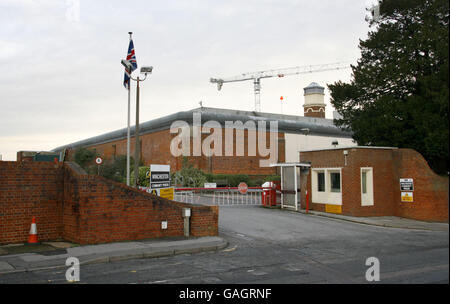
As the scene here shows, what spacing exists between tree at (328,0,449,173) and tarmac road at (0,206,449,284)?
1544mm

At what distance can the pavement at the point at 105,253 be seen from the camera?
1052 centimetres

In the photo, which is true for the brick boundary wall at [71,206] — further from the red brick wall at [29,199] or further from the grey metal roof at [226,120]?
the grey metal roof at [226,120]

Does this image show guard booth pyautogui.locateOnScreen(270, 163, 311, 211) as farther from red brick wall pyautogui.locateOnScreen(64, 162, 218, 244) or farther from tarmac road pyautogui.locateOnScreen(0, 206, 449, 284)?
red brick wall pyautogui.locateOnScreen(64, 162, 218, 244)

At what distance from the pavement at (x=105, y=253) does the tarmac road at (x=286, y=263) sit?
393 mm

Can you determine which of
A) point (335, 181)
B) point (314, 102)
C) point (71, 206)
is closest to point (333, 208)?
point (335, 181)

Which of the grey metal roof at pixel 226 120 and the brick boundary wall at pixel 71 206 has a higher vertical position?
the grey metal roof at pixel 226 120

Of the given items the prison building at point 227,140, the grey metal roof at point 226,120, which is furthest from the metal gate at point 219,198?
the grey metal roof at point 226,120

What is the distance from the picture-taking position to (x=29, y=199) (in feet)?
44.6

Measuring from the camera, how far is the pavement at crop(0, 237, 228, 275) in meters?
10.5

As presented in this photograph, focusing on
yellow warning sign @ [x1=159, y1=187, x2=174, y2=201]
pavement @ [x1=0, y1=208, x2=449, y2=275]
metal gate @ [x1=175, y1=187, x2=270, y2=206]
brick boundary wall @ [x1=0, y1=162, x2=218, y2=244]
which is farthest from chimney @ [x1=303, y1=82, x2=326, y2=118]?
brick boundary wall @ [x1=0, y1=162, x2=218, y2=244]

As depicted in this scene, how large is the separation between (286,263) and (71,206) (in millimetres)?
7347

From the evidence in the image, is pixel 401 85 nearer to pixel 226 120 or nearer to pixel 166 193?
pixel 166 193

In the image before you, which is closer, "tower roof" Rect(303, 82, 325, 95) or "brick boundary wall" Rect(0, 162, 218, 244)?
"brick boundary wall" Rect(0, 162, 218, 244)

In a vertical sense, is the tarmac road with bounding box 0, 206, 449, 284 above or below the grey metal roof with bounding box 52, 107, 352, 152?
below
